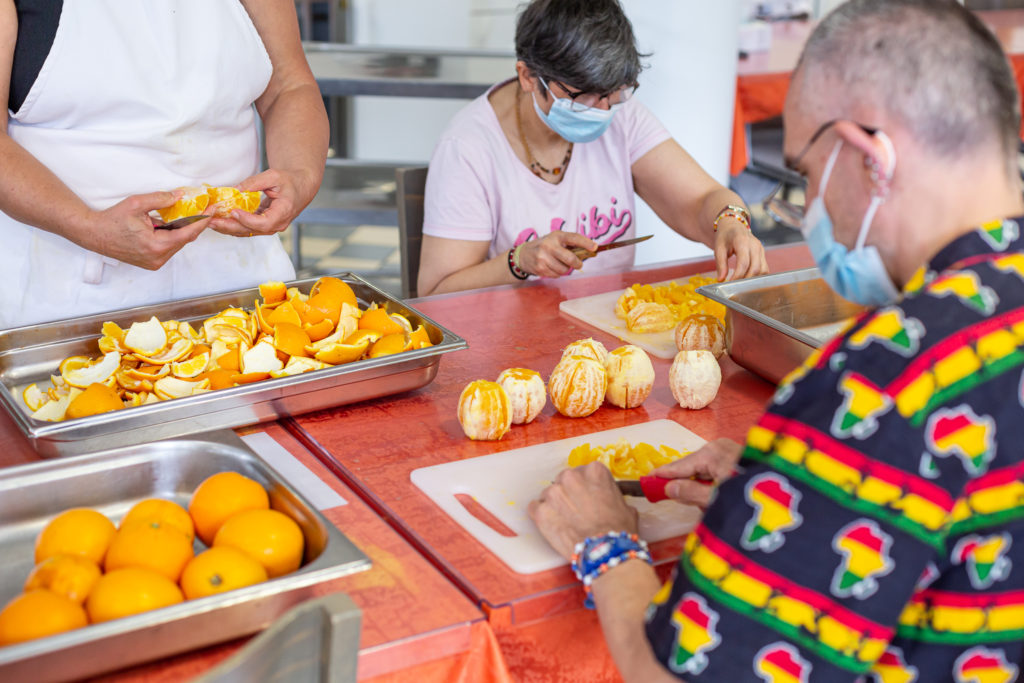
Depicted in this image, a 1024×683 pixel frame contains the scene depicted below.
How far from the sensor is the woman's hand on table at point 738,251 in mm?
2236

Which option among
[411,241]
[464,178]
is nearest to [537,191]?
[464,178]

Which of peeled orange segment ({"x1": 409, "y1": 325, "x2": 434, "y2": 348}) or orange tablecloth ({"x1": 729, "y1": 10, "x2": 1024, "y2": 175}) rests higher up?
orange tablecloth ({"x1": 729, "y1": 10, "x2": 1024, "y2": 175})

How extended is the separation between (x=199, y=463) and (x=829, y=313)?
132cm

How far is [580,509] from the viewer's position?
1285mm

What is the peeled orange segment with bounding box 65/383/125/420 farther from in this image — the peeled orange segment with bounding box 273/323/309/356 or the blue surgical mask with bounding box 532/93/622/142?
the blue surgical mask with bounding box 532/93/622/142

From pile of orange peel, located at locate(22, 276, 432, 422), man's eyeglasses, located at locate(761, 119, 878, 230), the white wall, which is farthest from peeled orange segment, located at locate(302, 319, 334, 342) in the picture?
the white wall

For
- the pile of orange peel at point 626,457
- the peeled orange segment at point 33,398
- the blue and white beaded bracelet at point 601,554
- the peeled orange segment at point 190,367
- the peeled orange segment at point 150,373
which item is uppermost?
the peeled orange segment at point 190,367

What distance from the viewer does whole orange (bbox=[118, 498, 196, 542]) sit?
118cm

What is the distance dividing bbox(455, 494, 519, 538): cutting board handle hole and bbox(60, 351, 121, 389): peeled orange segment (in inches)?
25.2

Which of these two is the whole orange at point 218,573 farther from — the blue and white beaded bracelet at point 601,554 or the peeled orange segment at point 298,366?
the peeled orange segment at point 298,366

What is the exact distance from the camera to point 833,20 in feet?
3.31

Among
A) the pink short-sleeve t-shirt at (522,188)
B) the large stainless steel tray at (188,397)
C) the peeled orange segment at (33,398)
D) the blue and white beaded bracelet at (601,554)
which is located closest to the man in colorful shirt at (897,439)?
the blue and white beaded bracelet at (601,554)

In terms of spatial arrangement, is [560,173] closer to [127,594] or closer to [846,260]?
[846,260]

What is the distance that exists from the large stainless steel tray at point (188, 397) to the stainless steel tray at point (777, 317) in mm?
540
